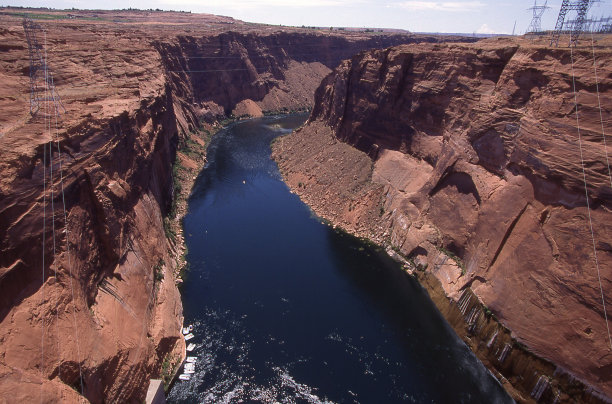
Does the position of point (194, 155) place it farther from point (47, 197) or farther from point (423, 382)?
point (423, 382)

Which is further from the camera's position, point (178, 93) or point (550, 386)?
point (178, 93)

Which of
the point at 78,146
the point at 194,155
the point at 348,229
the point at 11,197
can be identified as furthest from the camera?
the point at 194,155

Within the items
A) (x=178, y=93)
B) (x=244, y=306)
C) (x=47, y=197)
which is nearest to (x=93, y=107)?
(x=47, y=197)

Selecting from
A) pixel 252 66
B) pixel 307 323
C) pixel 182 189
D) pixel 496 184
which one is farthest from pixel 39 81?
pixel 252 66

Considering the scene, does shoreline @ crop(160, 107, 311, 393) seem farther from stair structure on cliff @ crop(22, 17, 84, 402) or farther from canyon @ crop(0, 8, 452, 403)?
stair structure on cliff @ crop(22, 17, 84, 402)

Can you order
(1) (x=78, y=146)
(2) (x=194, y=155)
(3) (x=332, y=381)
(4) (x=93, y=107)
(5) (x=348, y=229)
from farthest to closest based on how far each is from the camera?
(2) (x=194, y=155) → (5) (x=348, y=229) → (4) (x=93, y=107) → (3) (x=332, y=381) → (1) (x=78, y=146)

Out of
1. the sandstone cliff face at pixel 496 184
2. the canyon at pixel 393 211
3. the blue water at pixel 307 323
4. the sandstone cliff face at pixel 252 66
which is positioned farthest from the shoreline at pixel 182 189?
the sandstone cliff face at pixel 496 184

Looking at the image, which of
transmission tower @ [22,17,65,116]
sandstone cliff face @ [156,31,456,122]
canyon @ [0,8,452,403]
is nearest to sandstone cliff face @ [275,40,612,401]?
canyon @ [0,8,452,403]

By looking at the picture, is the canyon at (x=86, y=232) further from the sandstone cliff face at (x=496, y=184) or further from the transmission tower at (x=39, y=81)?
the sandstone cliff face at (x=496, y=184)
